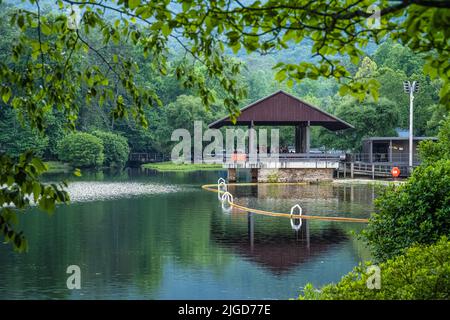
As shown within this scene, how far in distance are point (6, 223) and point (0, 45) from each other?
70.6 meters

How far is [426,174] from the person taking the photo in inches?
491

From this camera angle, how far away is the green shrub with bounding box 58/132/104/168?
73375 millimetres

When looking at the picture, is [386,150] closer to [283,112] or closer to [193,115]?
[283,112]

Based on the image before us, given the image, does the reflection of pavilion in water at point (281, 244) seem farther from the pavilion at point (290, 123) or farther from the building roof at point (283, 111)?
the building roof at point (283, 111)

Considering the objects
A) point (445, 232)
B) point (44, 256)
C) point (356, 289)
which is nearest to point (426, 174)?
point (445, 232)

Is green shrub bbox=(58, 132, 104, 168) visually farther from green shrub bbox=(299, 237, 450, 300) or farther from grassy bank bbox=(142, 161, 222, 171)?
green shrub bbox=(299, 237, 450, 300)

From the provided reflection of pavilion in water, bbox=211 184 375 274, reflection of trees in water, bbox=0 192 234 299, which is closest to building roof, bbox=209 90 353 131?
reflection of pavilion in water, bbox=211 184 375 274

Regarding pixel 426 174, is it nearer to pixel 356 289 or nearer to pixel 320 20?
pixel 356 289

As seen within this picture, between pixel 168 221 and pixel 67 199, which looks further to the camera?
pixel 168 221

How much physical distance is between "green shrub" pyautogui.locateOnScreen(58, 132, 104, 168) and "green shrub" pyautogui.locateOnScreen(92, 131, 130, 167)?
4248 mm

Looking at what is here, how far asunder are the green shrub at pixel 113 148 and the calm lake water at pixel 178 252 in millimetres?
47226

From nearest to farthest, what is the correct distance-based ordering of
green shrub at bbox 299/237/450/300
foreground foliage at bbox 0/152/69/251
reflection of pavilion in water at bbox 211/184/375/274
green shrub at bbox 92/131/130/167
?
foreground foliage at bbox 0/152/69/251 → green shrub at bbox 299/237/450/300 → reflection of pavilion in water at bbox 211/184/375/274 → green shrub at bbox 92/131/130/167

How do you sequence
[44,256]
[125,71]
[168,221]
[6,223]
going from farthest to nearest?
[168,221]
[44,256]
[125,71]
[6,223]
